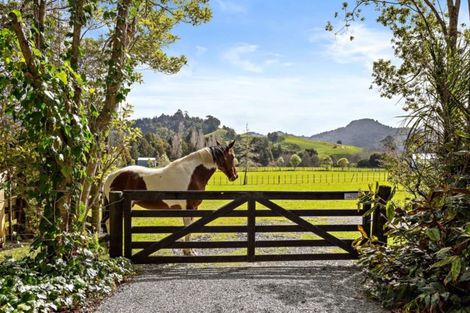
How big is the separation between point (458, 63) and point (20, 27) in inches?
189

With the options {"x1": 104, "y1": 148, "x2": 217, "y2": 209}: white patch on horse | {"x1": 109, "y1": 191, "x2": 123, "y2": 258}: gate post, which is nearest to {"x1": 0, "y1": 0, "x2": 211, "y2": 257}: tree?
{"x1": 109, "y1": 191, "x2": 123, "y2": 258}: gate post

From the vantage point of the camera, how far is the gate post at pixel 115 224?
17.4ft

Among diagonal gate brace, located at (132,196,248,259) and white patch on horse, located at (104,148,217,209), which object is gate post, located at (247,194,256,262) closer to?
diagonal gate brace, located at (132,196,248,259)

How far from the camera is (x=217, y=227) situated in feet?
18.4

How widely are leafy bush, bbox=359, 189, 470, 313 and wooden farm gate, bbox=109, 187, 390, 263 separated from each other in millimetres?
1035

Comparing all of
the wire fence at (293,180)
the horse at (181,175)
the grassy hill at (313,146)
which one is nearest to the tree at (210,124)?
the grassy hill at (313,146)

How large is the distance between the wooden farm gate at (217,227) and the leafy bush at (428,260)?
1.04 meters

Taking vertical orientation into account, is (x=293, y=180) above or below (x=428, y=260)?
below

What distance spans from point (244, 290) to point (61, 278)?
209cm

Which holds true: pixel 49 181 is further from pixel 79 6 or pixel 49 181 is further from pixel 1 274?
pixel 79 6

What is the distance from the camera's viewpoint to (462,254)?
324 cm

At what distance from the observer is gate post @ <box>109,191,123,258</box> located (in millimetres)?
5312

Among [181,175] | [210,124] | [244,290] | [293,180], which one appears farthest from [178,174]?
[210,124]

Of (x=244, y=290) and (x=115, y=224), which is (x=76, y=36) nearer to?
(x=115, y=224)
